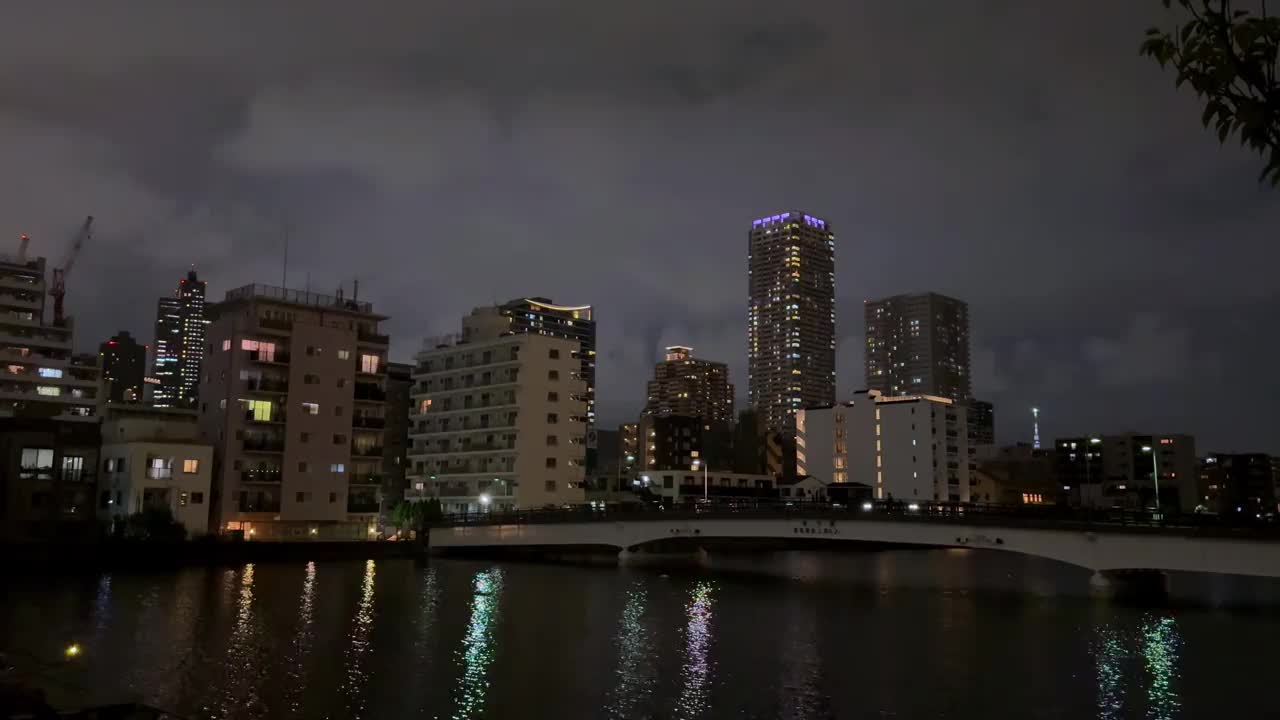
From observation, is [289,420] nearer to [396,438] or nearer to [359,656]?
[396,438]

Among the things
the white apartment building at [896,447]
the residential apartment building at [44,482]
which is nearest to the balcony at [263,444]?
the residential apartment building at [44,482]

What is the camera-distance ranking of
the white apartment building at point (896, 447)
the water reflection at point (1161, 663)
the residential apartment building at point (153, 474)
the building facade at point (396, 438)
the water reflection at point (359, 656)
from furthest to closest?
1. the white apartment building at point (896, 447)
2. the building facade at point (396, 438)
3. the residential apartment building at point (153, 474)
4. the water reflection at point (1161, 663)
5. the water reflection at point (359, 656)

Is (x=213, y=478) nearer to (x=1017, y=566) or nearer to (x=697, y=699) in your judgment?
(x=697, y=699)

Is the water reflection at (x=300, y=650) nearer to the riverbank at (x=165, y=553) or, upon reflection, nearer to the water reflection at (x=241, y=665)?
the water reflection at (x=241, y=665)

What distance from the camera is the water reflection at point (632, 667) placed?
30594 mm

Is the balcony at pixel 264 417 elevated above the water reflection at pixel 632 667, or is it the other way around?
the balcony at pixel 264 417

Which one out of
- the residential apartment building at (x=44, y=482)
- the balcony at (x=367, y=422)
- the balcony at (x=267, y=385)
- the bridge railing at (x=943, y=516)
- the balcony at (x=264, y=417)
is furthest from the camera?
the balcony at (x=367, y=422)

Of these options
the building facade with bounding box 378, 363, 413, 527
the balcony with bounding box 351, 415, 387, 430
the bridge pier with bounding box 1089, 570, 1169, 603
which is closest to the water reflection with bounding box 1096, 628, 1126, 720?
the bridge pier with bounding box 1089, 570, 1169, 603

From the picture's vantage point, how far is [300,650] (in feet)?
130

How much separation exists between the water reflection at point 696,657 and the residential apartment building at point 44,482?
5587cm

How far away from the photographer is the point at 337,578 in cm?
7238

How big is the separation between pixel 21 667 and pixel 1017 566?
314 ft

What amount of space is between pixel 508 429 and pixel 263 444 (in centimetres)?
2936

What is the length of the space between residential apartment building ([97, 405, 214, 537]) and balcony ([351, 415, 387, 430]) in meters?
15.6
